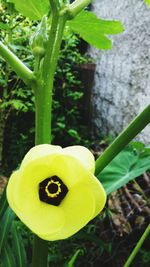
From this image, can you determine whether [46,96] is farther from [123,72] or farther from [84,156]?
[123,72]

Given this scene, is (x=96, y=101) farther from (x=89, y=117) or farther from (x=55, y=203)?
(x=55, y=203)

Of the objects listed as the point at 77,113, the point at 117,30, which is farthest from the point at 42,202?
the point at 77,113

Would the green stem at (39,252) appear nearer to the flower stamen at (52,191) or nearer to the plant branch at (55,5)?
the flower stamen at (52,191)

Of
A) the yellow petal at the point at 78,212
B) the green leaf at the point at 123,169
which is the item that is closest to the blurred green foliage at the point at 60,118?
the green leaf at the point at 123,169

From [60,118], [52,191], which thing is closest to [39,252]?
[52,191]

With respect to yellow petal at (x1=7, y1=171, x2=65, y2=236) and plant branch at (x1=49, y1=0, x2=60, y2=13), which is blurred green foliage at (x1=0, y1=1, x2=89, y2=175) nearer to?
plant branch at (x1=49, y1=0, x2=60, y2=13)
